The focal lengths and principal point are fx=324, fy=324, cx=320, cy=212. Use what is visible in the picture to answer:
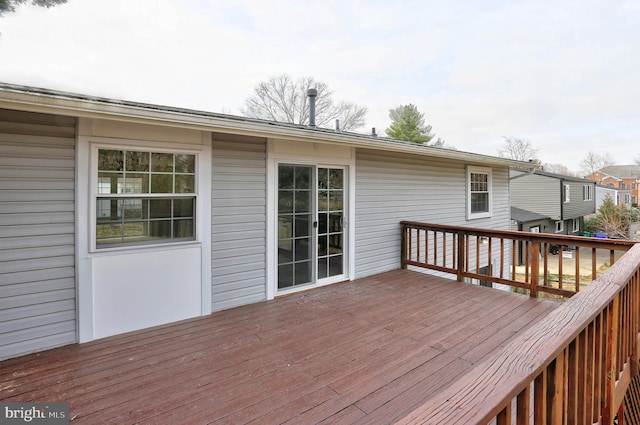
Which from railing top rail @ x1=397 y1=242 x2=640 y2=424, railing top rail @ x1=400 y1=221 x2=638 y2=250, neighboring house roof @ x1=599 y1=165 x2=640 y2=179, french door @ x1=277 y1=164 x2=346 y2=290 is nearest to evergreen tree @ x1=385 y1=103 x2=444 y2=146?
railing top rail @ x1=400 y1=221 x2=638 y2=250

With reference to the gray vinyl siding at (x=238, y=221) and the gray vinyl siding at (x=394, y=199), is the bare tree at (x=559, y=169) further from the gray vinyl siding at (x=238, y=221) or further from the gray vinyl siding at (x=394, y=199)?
the gray vinyl siding at (x=238, y=221)

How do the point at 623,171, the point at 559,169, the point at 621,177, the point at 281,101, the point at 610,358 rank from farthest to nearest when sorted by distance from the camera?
1. the point at 623,171
2. the point at 559,169
3. the point at 621,177
4. the point at 281,101
5. the point at 610,358

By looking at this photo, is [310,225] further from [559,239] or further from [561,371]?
[561,371]

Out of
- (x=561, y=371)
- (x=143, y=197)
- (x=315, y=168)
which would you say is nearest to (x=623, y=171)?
(x=315, y=168)

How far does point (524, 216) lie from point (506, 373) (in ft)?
Answer: 56.5

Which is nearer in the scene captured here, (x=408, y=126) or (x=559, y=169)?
(x=408, y=126)

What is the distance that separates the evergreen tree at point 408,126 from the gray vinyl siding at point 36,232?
72.2ft

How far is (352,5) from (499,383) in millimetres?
9819

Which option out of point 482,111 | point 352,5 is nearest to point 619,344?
point 352,5

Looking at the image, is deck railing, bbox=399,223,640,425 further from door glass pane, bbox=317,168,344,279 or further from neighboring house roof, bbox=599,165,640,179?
neighboring house roof, bbox=599,165,640,179

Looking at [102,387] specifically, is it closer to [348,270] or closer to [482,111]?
[348,270]

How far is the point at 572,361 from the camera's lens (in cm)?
129

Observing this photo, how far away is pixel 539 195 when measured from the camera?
17406 millimetres

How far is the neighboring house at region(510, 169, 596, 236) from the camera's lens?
54.9ft
